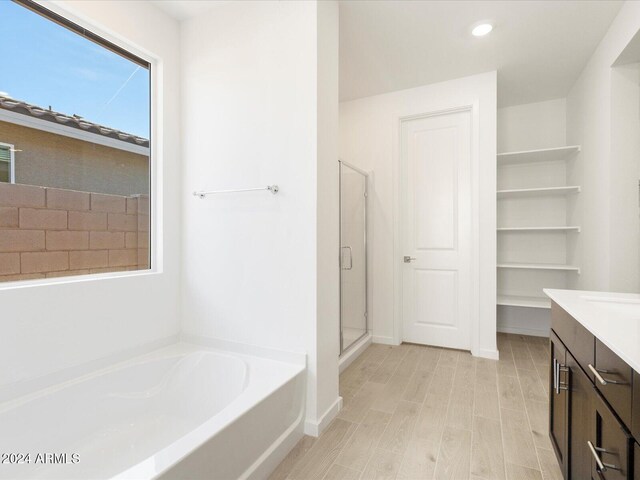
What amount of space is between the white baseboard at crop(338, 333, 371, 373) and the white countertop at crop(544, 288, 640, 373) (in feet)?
5.58

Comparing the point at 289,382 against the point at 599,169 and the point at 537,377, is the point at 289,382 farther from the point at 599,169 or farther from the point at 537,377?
the point at 599,169

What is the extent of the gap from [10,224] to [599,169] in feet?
12.6

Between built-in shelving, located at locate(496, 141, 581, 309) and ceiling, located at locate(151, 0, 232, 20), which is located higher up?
ceiling, located at locate(151, 0, 232, 20)

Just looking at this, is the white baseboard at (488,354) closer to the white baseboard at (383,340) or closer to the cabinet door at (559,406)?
the white baseboard at (383,340)

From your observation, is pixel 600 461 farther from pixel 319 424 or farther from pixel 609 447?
pixel 319 424

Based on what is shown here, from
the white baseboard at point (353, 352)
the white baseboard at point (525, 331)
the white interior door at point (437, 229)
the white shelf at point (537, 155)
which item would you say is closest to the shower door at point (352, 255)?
the white baseboard at point (353, 352)

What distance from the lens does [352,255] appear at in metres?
3.16

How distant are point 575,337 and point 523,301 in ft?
8.03

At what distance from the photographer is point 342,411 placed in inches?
85.7

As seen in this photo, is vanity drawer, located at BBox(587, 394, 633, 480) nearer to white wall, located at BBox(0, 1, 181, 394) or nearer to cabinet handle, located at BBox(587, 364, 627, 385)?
cabinet handle, located at BBox(587, 364, 627, 385)

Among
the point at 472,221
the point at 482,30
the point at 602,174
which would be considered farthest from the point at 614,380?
the point at 482,30

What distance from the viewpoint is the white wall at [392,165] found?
3090 mm

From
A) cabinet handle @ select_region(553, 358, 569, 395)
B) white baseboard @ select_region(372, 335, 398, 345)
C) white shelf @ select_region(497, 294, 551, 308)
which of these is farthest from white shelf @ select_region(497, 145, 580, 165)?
cabinet handle @ select_region(553, 358, 569, 395)

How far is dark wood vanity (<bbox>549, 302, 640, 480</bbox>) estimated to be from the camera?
86 centimetres
